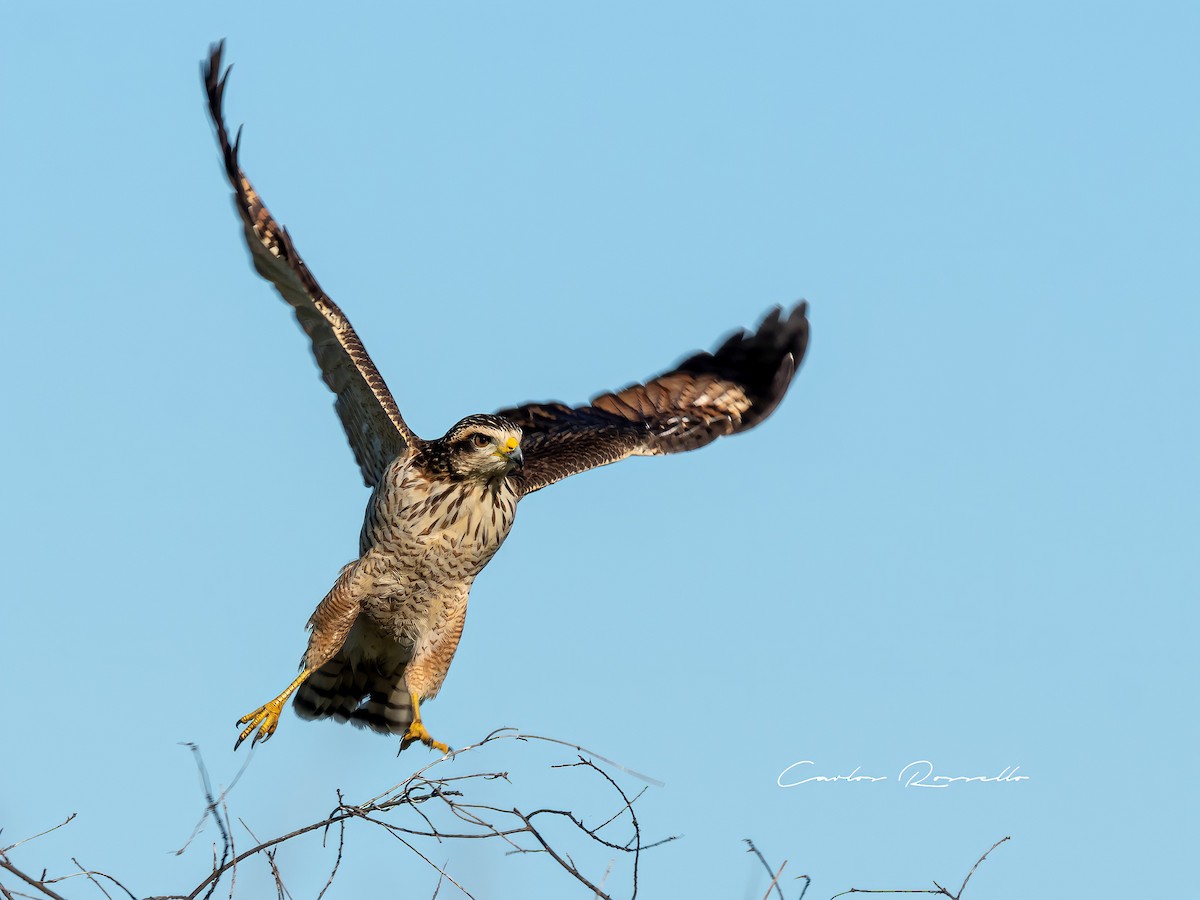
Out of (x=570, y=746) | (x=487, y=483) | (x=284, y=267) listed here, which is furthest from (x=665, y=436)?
(x=570, y=746)

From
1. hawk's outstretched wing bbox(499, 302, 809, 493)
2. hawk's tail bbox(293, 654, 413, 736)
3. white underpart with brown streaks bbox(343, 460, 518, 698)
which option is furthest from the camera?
hawk's outstretched wing bbox(499, 302, 809, 493)

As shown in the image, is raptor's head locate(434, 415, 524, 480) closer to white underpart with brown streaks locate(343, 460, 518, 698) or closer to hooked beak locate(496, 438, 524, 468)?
hooked beak locate(496, 438, 524, 468)

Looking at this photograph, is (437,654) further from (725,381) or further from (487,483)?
(725,381)

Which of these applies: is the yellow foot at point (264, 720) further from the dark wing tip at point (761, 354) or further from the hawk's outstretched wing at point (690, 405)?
the dark wing tip at point (761, 354)

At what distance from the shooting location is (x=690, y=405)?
13.0 metres

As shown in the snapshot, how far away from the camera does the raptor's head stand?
9352 millimetres

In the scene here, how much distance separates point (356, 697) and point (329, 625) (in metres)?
1.08

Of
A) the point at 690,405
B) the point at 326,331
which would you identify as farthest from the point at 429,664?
the point at 690,405

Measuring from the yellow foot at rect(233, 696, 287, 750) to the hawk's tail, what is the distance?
106 cm

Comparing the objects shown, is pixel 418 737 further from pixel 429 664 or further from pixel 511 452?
pixel 511 452

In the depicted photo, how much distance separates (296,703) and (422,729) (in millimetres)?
1282

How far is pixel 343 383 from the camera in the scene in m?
9.93

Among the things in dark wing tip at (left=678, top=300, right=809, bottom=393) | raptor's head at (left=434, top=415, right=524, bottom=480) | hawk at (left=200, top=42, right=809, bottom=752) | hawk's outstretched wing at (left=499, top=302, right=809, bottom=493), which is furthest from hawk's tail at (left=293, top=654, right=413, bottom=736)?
dark wing tip at (left=678, top=300, right=809, bottom=393)

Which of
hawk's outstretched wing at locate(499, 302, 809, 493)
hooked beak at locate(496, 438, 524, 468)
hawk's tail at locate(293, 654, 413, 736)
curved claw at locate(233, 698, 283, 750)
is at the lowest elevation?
curved claw at locate(233, 698, 283, 750)
